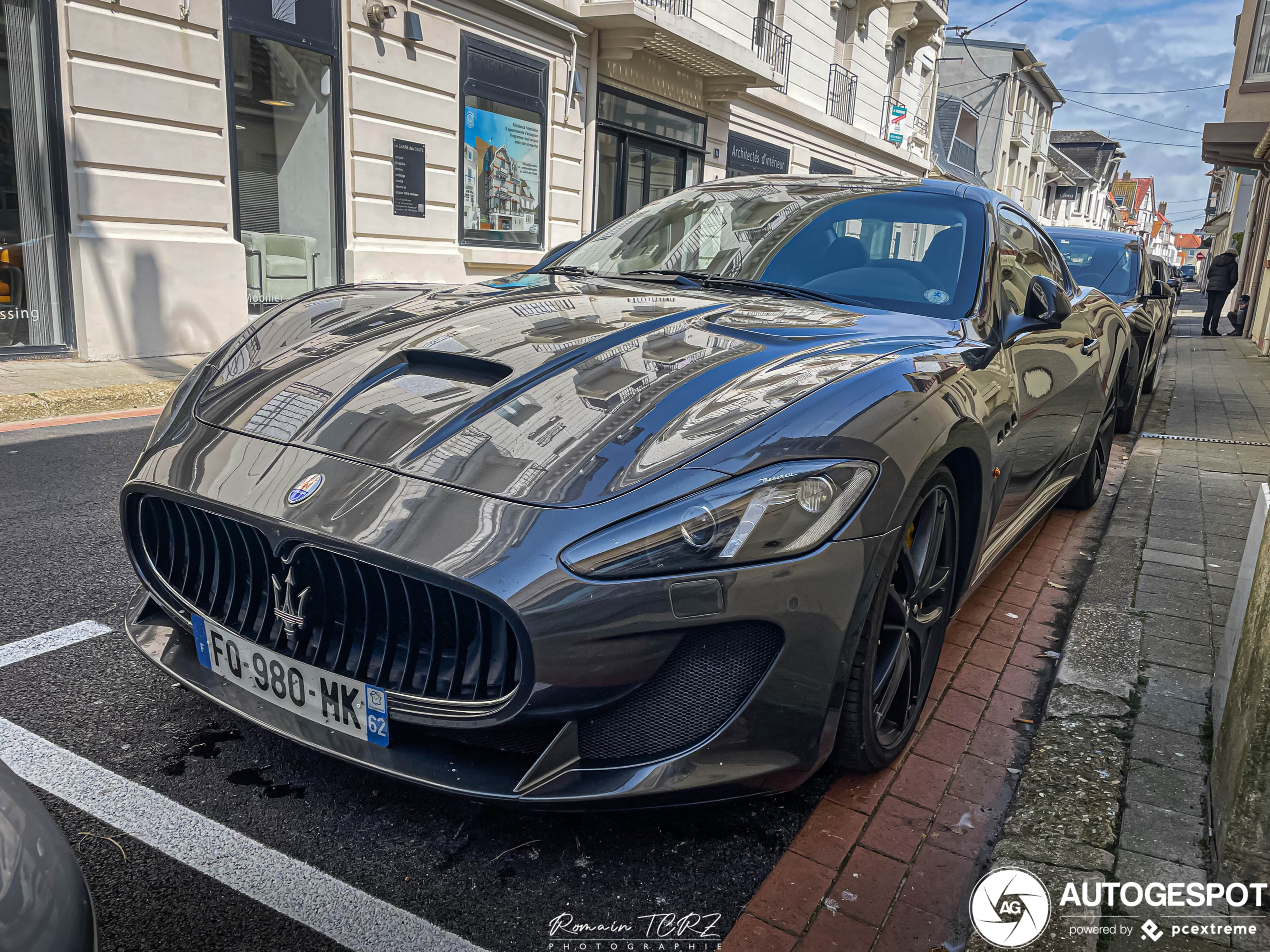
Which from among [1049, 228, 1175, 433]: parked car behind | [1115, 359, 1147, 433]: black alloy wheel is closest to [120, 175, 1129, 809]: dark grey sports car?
[1115, 359, 1147, 433]: black alloy wheel

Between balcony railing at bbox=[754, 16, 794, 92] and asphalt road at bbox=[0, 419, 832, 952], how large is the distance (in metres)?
18.1

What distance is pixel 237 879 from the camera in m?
1.80

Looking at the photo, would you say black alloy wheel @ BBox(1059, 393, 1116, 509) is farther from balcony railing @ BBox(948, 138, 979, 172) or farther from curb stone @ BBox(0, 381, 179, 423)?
balcony railing @ BBox(948, 138, 979, 172)

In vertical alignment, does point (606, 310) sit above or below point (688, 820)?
above

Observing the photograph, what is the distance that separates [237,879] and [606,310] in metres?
1.60

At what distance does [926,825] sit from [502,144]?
459 inches

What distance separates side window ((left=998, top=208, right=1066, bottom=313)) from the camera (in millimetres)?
3217

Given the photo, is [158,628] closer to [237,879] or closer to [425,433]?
[237,879]

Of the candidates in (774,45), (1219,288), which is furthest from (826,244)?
(1219,288)

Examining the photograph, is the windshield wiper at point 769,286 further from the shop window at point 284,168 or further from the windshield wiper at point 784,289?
the shop window at point 284,168

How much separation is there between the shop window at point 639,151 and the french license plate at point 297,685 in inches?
498

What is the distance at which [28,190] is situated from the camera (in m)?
7.72

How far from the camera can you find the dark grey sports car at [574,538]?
1690 millimetres

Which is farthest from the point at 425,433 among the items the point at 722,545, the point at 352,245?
the point at 352,245
